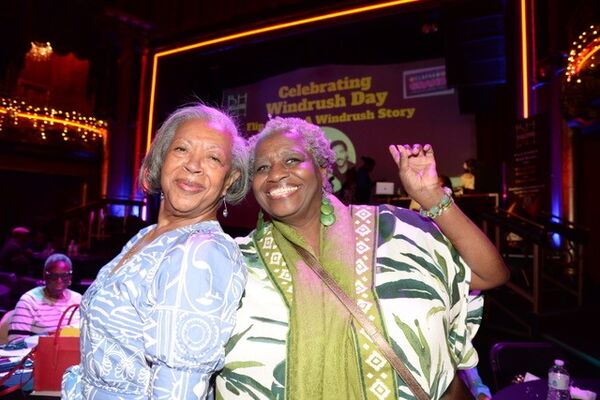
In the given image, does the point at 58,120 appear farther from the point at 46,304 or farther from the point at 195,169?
the point at 195,169

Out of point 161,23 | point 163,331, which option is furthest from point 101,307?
point 161,23

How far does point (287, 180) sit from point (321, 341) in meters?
0.57

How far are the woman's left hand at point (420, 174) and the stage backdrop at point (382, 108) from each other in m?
8.19

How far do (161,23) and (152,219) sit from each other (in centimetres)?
487

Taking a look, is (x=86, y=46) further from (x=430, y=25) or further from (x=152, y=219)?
(x=430, y=25)

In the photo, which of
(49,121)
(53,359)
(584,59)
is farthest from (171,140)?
(49,121)

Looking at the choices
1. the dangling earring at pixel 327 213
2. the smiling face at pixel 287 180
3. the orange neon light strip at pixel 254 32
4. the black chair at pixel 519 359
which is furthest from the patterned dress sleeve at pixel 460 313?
the orange neon light strip at pixel 254 32

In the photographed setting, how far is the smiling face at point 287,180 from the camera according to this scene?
1594 millimetres

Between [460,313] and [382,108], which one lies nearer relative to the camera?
[460,313]

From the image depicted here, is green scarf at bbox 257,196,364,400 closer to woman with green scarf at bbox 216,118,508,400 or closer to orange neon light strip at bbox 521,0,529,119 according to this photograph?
woman with green scarf at bbox 216,118,508,400

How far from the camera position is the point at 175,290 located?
1.00 meters

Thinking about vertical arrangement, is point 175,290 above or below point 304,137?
below

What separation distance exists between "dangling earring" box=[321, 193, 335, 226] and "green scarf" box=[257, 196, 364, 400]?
7.9 inches

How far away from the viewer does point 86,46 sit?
10.1m
